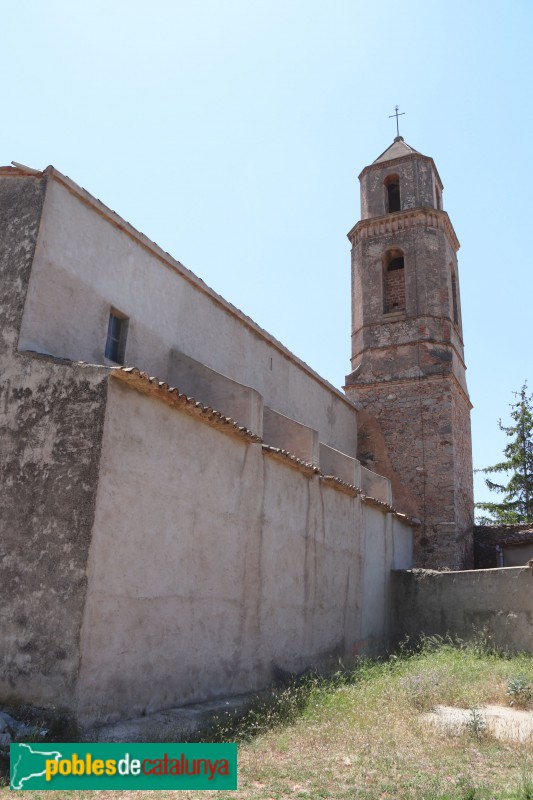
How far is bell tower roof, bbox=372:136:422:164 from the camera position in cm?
2123

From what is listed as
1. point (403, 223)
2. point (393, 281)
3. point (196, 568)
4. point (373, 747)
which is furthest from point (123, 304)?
point (403, 223)

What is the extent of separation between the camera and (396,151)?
2159 centimetres

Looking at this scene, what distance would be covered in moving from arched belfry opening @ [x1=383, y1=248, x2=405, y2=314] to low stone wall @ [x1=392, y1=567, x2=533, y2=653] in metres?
8.18

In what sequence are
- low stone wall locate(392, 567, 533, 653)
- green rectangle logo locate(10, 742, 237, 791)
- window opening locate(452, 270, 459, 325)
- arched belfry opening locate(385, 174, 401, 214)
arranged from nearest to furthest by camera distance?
green rectangle logo locate(10, 742, 237, 791)
low stone wall locate(392, 567, 533, 653)
window opening locate(452, 270, 459, 325)
arched belfry opening locate(385, 174, 401, 214)

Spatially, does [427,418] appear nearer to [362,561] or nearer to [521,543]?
[521,543]

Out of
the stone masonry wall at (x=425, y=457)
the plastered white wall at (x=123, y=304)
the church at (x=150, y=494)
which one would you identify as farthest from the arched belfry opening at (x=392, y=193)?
the plastered white wall at (x=123, y=304)

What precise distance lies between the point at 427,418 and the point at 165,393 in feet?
37.4

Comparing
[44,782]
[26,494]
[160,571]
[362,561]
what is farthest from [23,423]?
[362,561]

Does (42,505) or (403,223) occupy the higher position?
(403,223)

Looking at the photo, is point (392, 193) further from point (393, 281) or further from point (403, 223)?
point (393, 281)

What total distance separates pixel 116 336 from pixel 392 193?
14324 mm

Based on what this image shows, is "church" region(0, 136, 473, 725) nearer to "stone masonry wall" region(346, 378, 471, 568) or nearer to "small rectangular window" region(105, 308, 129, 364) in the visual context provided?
"small rectangular window" region(105, 308, 129, 364)

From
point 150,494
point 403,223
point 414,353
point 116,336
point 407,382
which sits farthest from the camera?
point 403,223

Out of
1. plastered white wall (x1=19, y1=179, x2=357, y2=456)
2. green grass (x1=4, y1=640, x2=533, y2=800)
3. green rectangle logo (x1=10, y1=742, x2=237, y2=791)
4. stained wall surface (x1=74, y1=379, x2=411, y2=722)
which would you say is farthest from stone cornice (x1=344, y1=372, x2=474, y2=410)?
green rectangle logo (x1=10, y1=742, x2=237, y2=791)
